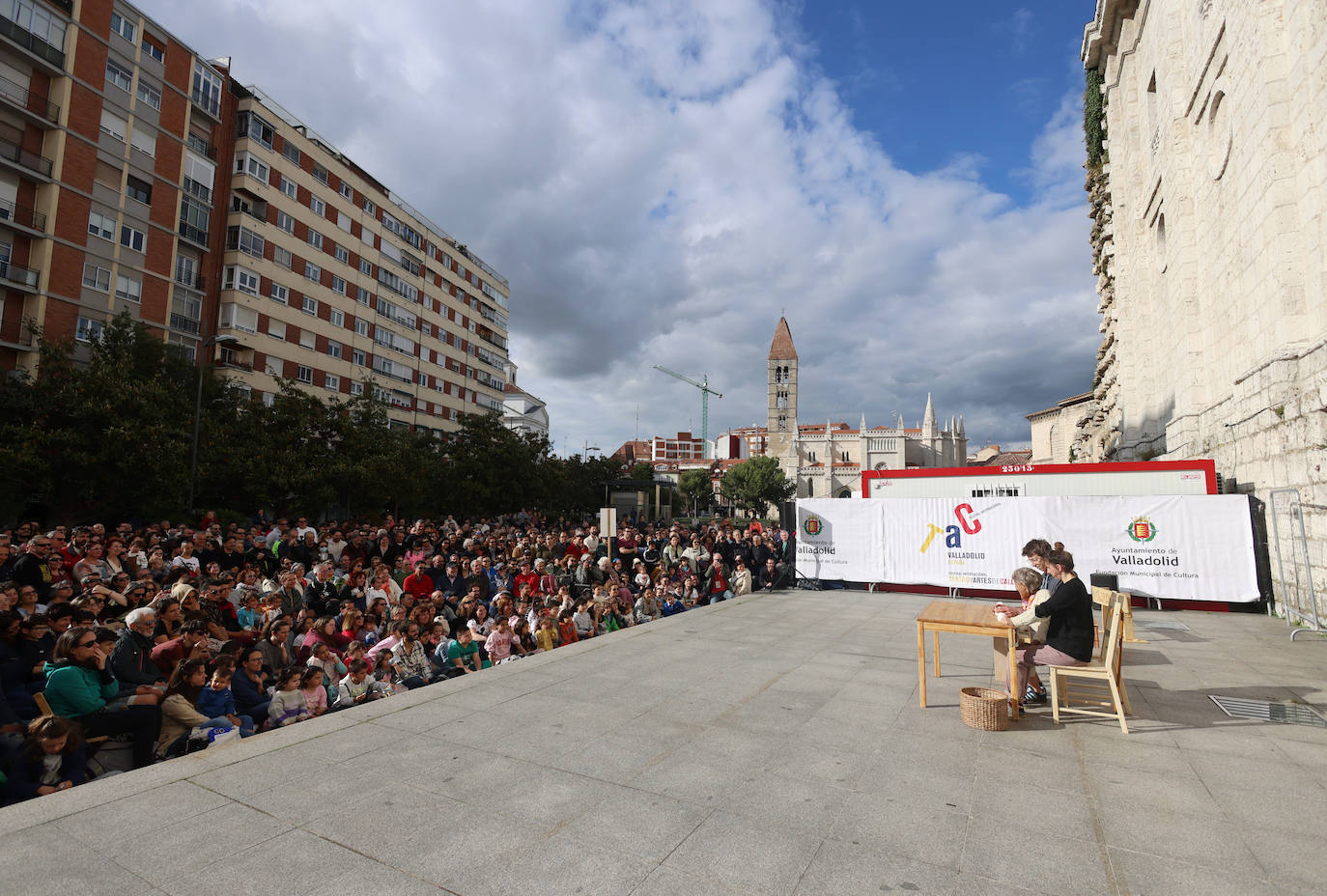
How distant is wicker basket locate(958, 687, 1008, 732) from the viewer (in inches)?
194

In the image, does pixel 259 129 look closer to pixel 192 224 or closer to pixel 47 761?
pixel 192 224

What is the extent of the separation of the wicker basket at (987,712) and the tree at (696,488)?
93404mm

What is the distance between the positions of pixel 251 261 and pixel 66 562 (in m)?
31.3

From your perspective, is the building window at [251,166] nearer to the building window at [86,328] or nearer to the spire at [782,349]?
the building window at [86,328]

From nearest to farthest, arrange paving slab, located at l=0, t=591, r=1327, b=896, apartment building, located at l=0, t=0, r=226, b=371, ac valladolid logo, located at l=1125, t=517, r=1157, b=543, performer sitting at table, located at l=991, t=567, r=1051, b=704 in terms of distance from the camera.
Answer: paving slab, located at l=0, t=591, r=1327, b=896
performer sitting at table, located at l=991, t=567, r=1051, b=704
ac valladolid logo, located at l=1125, t=517, r=1157, b=543
apartment building, located at l=0, t=0, r=226, b=371

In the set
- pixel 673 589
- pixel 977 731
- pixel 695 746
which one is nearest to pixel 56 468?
pixel 673 589

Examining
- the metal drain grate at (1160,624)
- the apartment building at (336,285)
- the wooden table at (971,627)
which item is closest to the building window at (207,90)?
the apartment building at (336,285)

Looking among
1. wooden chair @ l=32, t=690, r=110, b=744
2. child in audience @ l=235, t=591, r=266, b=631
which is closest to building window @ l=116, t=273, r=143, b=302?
child in audience @ l=235, t=591, r=266, b=631

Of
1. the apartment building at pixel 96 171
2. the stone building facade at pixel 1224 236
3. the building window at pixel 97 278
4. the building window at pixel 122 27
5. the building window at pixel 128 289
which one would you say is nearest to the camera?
the stone building facade at pixel 1224 236

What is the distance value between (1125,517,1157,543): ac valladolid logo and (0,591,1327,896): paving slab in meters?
6.77

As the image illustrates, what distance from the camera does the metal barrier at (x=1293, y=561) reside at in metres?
9.22

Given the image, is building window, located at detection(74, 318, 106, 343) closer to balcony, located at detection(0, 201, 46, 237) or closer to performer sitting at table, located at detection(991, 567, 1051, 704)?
balcony, located at detection(0, 201, 46, 237)

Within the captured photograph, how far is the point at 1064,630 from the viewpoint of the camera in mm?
5242

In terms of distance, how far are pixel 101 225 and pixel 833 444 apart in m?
89.8
